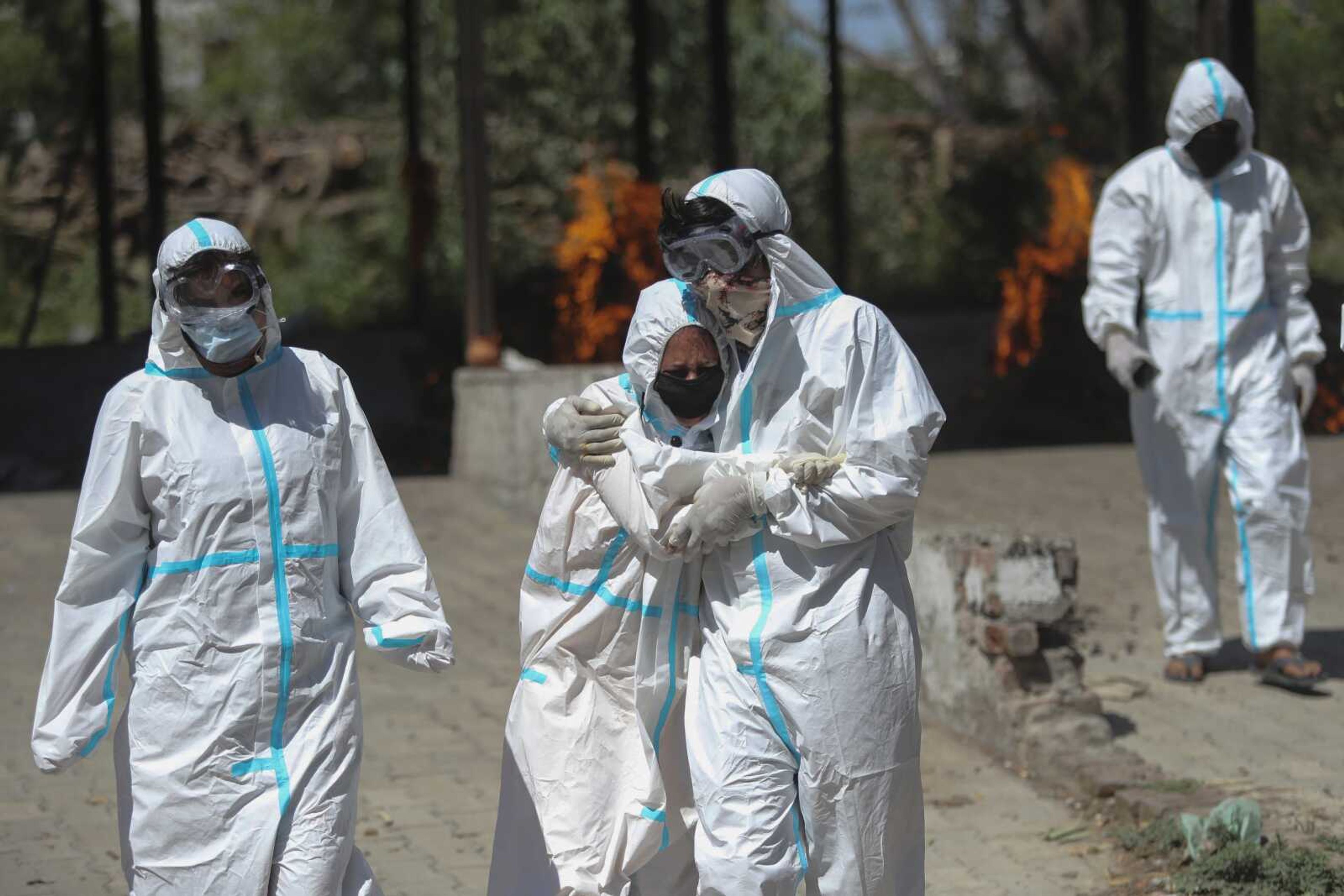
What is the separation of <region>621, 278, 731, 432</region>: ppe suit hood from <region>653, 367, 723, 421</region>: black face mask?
1cm

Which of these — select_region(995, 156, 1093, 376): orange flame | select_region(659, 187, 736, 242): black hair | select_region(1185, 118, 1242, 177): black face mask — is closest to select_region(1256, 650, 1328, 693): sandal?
select_region(1185, 118, 1242, 177): black face mask

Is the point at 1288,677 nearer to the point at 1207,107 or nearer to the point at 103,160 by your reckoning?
the point at 1207,107

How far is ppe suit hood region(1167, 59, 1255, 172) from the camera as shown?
6781 millimetres

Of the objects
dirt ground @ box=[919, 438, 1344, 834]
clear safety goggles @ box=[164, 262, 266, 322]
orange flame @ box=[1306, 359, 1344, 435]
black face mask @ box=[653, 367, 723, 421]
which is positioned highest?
clear safety goggles @ box=[164, 262, 266, 322]

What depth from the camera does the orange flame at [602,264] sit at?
13500 mm

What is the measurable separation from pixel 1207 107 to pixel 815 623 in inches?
150

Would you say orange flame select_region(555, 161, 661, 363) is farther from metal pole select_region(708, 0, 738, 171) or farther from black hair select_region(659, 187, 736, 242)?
black hair select_region(659, 187, 736, 242)

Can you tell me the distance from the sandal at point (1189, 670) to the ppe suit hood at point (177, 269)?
439 cm

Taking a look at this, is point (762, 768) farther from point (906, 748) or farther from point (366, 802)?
point (366, 802)

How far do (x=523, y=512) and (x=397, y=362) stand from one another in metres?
4.82

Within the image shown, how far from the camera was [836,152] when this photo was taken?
15.9 m

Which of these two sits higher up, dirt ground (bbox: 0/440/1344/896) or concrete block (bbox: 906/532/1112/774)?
concrete block (bbox: 906/532/1112/774)

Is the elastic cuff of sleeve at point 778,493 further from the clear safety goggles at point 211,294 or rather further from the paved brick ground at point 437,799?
the paved brick ground at point 437,799

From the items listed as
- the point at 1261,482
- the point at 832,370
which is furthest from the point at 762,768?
the point at 1261,482
